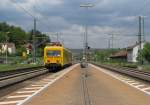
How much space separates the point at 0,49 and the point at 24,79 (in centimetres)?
13480

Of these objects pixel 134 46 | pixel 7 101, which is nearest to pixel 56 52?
pixel 7 101

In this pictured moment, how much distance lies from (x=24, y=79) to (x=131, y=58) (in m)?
125

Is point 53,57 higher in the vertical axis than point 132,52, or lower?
lower

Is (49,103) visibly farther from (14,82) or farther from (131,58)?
(131,58)

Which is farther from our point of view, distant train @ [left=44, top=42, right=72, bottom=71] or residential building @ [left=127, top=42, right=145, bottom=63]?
residential building @ [left=127, top=42, right=145, bottom=63]

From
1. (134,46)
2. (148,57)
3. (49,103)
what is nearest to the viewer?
Answer: (49,103)

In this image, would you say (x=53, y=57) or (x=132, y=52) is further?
(x=132, y=52)

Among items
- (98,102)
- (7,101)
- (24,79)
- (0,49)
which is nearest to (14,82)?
(24,79)

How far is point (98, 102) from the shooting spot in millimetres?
16359

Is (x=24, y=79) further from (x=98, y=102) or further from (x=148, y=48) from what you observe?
(x=148, y=48)

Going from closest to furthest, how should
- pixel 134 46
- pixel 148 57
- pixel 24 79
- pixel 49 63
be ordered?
pixel 24 79, pixel 49 63, pixel 148 57, pixel 134 46

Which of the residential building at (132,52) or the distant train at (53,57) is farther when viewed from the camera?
the residential building at (132,52)

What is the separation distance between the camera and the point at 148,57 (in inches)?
4688

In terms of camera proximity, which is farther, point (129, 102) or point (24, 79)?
point (24, 79)
